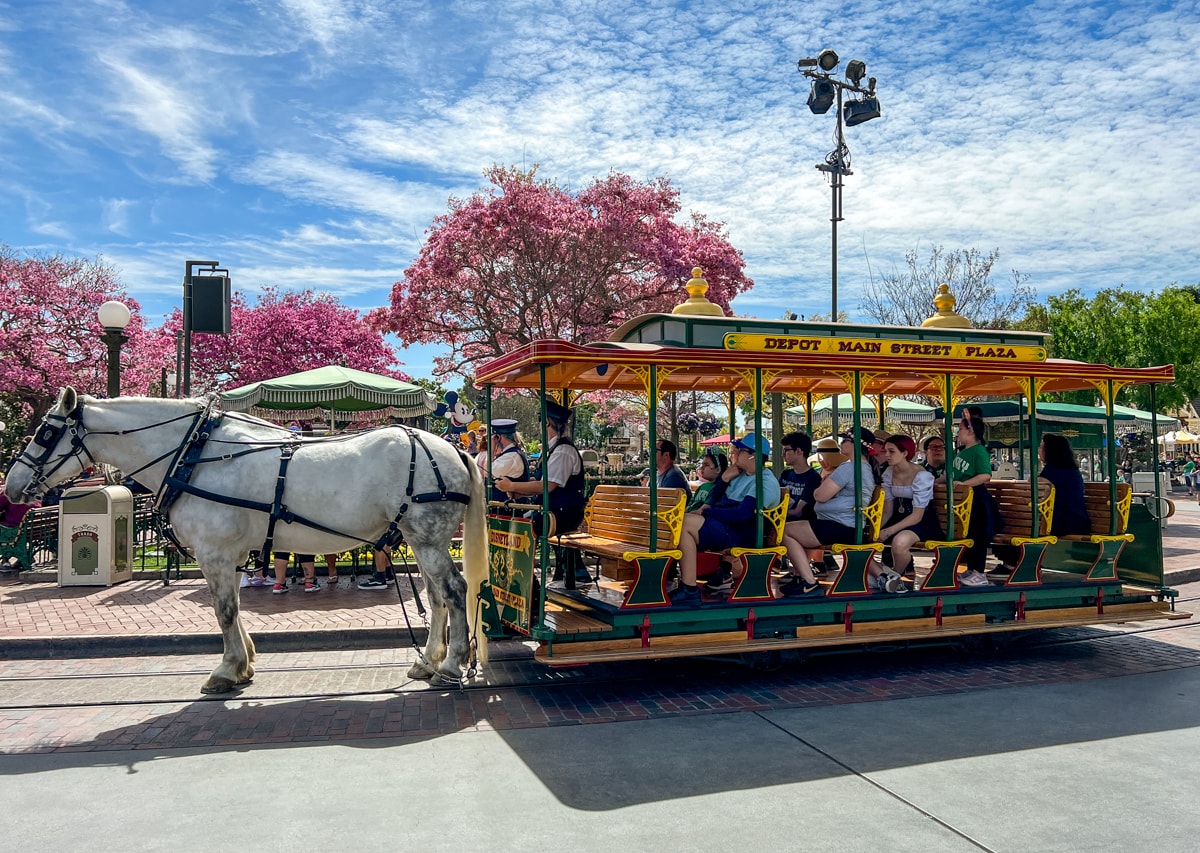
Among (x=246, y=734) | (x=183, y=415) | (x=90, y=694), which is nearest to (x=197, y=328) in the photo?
(x=183, y=415)

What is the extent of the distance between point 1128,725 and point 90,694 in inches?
292

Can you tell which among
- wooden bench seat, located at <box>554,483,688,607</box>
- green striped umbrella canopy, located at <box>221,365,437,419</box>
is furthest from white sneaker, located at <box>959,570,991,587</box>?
green striped umbrella canopy, located at <box>221,365,437,419</box>

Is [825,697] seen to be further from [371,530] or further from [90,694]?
[90,694]

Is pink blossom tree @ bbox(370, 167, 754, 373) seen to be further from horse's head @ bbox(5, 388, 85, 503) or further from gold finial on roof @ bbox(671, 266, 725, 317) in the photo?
horse's head @ bbox(5, 388, 85, 503)

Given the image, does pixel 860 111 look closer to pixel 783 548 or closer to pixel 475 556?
pixel 783 548

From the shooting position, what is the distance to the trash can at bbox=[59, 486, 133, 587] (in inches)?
420

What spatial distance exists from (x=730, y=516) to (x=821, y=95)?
8500 mm

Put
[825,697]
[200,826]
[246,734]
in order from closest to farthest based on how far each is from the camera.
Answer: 1. [200,826]
2. [246,734]
3. [825,697]

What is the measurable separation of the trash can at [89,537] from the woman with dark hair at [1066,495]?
35.2ft

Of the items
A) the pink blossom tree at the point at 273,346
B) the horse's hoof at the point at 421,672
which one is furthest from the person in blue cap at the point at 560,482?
the pink blossom tree at the point at 273,346

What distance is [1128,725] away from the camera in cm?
566

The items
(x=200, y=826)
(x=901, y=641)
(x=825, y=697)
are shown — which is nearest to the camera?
(x=200, y=826)

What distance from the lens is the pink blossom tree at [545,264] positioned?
17.3 m

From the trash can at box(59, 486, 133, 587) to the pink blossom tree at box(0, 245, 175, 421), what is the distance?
16.7 m
